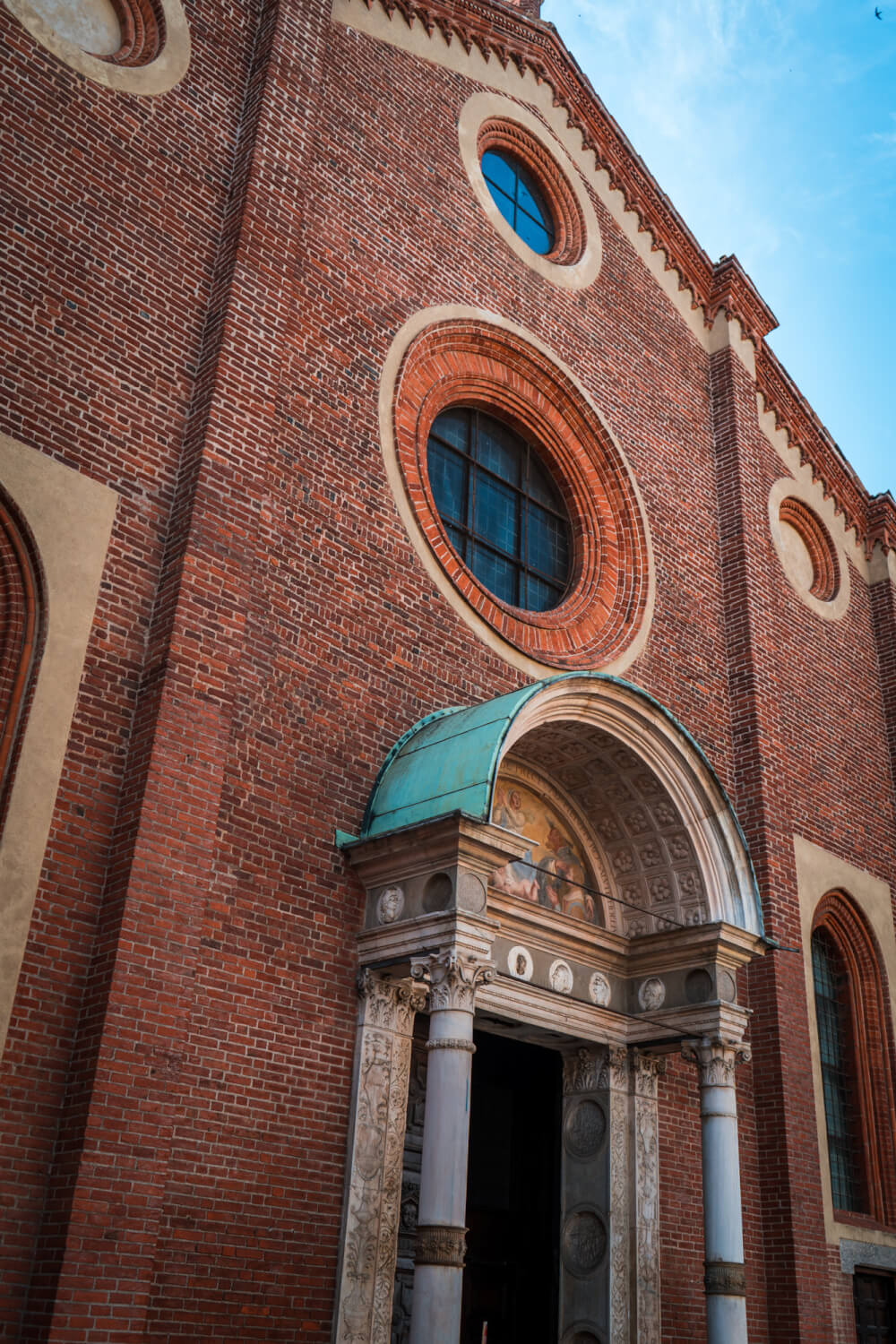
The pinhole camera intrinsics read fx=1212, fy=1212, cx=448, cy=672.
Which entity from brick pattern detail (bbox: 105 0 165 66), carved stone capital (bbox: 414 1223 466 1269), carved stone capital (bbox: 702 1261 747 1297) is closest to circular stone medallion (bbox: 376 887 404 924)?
carved stone capital (bbox: 414 1223 466 1269)

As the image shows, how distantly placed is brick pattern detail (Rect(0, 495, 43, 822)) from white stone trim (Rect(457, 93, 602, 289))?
7345mm

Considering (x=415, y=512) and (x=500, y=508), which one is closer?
(x=415, y=512)

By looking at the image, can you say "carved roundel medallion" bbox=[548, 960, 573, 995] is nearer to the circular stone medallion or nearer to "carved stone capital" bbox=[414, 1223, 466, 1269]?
the circular stone medallion

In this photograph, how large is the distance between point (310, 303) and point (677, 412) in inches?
243

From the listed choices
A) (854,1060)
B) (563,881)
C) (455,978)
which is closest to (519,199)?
(563,881)

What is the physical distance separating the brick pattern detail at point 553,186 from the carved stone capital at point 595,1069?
872 centimetres

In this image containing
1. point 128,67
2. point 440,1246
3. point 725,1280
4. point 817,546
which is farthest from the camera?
point 817,546

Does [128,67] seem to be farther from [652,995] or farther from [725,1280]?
[725,1280]

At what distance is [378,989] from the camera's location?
8562 mm

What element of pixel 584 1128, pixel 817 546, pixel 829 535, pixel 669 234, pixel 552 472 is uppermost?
pixel 669 234

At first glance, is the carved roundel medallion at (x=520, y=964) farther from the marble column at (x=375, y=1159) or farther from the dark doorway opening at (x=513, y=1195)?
the dark doorway opening at (x=513, y=1195)

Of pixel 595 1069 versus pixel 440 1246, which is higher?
pixel 595 1069

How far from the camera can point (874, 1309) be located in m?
12.2

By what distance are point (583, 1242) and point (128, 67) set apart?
10.2 metres
